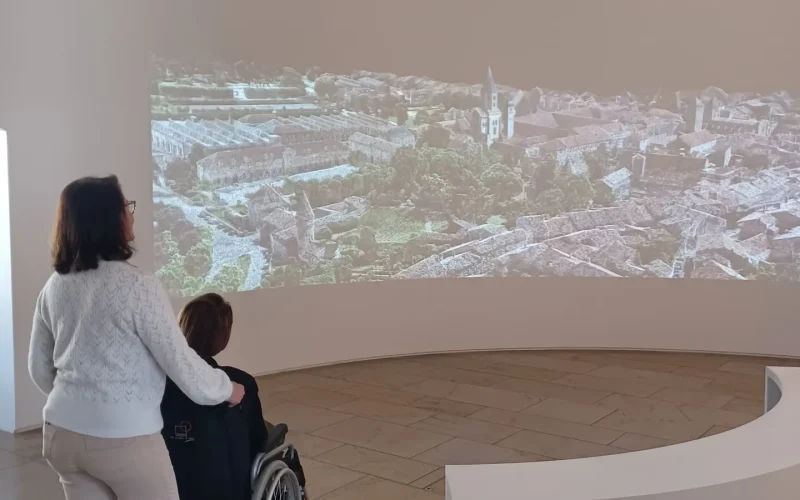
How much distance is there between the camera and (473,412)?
487cm

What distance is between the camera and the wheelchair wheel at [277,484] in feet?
7.67

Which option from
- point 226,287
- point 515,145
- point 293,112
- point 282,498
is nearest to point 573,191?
point 515,145

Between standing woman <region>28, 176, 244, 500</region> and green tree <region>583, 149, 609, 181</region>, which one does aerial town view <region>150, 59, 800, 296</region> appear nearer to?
green tree <region>583, 149, 609, 181</region>

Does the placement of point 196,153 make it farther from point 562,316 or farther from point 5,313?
point 562,316

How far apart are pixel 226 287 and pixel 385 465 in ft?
6.70

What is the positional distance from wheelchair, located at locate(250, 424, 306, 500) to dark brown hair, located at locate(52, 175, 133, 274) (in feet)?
2.65

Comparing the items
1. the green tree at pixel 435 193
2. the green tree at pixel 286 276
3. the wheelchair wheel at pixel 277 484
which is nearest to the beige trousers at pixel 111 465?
the wheelchair wheel at pixel 277 484

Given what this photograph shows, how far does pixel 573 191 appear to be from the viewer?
648 centimetres

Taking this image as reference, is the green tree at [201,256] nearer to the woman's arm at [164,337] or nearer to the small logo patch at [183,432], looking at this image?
the small logo patch at [183,432]

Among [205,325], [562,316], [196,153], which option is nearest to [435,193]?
[562,316]

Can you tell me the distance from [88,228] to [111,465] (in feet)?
1.85

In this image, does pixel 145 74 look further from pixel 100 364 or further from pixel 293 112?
pixel 100 364

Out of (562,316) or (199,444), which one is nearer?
(199,444)

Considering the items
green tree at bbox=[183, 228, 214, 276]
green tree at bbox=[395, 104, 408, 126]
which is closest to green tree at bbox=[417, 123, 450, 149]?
green tree at bbox=[395, 104, 408, 126]
